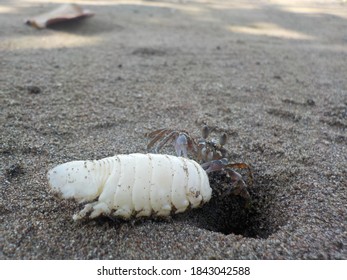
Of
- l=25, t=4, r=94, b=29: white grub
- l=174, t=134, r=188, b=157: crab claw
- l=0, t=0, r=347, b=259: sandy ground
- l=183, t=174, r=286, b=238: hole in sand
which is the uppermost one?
l=25, t=4, r=94, b=29: white grub

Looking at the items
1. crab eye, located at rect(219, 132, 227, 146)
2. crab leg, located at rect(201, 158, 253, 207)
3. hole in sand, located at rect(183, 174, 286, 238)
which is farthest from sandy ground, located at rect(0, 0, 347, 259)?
crab eye, located at rect(219, 132, 227, 146)

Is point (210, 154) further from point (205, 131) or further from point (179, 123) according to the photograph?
point (179, 123)

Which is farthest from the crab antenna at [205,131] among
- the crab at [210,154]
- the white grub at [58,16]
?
the white grub at [58,16]

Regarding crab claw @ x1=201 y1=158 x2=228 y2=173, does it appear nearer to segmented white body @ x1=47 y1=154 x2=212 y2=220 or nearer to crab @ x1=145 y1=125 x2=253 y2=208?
crab @ x1=145 y1=125 x2=253 y2=208

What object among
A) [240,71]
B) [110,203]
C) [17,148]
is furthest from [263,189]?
[240,71]

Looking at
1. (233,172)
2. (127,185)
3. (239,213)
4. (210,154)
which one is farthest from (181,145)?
(127,185)

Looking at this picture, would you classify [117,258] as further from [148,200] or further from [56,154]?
[56,154]
